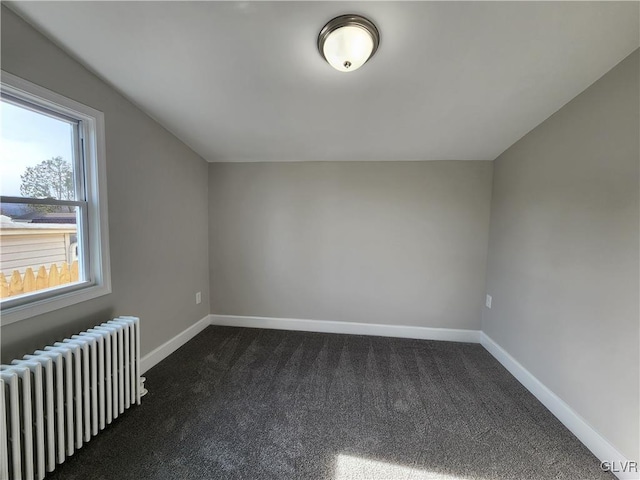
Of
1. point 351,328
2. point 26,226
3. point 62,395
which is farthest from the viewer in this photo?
point 351,328

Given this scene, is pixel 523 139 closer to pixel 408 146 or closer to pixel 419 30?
pixel 408 146

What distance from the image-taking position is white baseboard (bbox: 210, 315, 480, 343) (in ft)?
10.3

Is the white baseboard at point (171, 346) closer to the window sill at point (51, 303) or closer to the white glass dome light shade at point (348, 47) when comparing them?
the window sill at point (51, 303)

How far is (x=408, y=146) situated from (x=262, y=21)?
1.75 m

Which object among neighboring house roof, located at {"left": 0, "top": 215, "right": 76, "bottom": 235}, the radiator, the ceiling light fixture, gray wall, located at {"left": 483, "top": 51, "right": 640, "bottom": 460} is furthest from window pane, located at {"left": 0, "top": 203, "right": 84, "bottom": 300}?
gray wall, located at {"left": 483, "top": 51, "right": 640, "bottom": 460}

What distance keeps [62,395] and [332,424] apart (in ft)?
5.08

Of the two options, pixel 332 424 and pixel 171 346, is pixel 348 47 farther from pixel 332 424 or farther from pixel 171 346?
pixel 171 346

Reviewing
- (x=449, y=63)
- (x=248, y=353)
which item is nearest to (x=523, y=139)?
(x=449, y=63)

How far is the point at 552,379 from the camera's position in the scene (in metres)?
2.04

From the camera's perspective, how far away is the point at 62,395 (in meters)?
1.46

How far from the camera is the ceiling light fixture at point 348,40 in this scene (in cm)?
143

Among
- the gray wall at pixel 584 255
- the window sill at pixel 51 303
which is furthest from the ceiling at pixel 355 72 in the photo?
the window sill at pixel 51 303

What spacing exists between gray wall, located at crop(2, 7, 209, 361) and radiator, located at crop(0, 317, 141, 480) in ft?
0.59

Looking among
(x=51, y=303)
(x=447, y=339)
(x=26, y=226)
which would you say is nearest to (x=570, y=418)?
(x=447, y=339)
